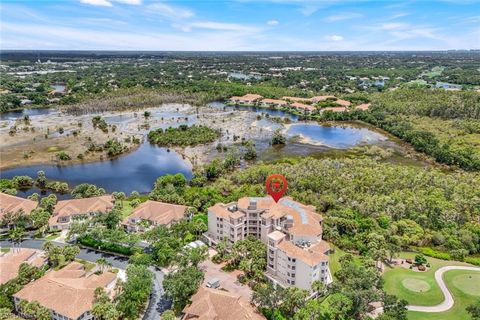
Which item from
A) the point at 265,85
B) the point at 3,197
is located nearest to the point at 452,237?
the point at 3,197

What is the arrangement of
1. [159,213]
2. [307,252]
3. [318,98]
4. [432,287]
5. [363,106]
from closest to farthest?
[307,252], [432,287], [159,213], [363,106], [318,98]

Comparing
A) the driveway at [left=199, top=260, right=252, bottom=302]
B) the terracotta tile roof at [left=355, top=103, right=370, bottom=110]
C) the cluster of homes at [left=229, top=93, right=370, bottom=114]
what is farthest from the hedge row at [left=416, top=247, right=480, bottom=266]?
the terracotta tile roof at [left=355, top=103, right=370, bottom=110]

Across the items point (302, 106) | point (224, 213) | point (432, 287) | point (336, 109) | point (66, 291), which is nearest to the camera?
point (66, 291)

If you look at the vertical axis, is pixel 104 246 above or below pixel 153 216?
below

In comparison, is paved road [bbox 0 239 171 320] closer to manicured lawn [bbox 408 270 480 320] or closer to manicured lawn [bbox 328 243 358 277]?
manicured lawn [bbox 328 243 358 277]

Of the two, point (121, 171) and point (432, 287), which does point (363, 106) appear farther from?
point (432, 287)

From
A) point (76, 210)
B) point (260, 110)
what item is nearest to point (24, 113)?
point (260, 110)
